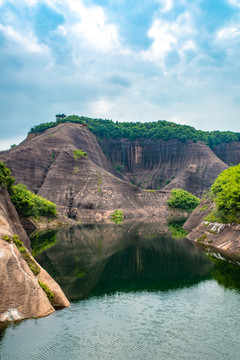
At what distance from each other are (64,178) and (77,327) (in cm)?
9865

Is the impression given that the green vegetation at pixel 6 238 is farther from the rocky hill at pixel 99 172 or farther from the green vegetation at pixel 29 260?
the rocky hill at pixel 99 172

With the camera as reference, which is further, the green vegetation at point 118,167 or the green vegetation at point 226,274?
the green vegetation at point 118,167

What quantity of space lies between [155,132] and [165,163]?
21.4 meters

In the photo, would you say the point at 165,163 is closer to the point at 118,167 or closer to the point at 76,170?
the point at 118,167

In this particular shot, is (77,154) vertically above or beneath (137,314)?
above

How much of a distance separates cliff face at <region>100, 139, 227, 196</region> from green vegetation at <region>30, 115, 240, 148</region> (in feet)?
11.4

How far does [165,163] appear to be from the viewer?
168 metres

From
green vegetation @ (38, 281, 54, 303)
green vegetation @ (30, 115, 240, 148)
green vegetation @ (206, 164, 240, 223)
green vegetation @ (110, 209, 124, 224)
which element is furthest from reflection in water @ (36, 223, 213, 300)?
green vegetation @ (30, 115, 240, 148)

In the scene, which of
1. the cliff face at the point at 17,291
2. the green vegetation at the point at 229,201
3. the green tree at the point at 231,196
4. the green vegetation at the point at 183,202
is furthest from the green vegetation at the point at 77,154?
the cliff face at the point at 17,291

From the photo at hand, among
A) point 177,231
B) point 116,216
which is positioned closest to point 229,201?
point 177,231

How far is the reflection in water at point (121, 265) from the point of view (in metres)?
27.4

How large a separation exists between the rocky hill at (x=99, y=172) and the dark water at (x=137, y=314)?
69.7 meters

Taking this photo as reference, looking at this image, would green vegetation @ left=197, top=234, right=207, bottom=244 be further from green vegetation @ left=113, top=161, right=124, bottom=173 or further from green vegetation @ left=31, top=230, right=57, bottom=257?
green vegetation @ left=113, top=161, right=124, bottom=173

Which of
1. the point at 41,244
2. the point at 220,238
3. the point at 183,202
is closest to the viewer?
the point at 220,238
